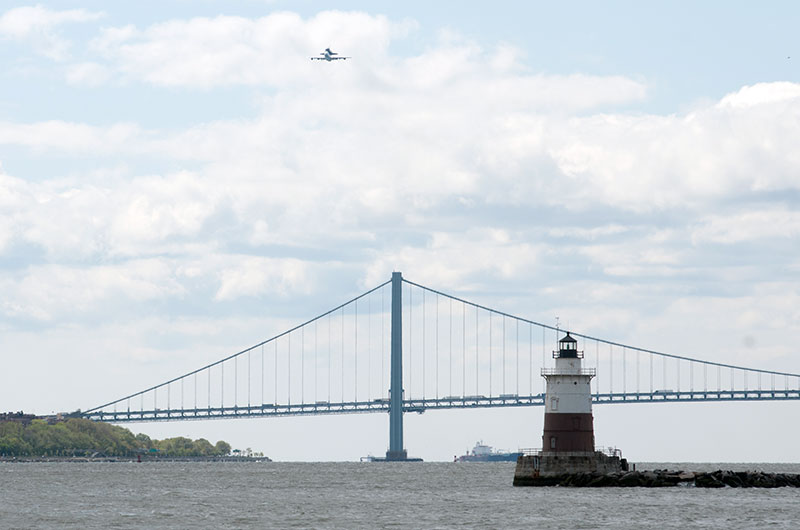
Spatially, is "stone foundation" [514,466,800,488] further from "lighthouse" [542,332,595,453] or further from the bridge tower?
the bridge tower

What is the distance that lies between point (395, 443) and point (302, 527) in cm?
9136

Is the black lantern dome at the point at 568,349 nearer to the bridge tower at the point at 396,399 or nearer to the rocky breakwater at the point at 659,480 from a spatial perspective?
the rocky breakwater at the point at 659,480

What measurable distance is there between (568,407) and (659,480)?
1013cm

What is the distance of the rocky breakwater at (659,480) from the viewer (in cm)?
6041

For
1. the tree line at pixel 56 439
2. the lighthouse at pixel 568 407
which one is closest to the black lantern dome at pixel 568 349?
the lighthouse at pixel 568 407

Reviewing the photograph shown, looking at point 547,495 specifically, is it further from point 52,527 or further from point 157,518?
point 52,527

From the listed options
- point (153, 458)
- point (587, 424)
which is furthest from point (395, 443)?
point (587, 424)

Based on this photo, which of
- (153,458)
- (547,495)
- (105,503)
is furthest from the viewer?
(153,458)

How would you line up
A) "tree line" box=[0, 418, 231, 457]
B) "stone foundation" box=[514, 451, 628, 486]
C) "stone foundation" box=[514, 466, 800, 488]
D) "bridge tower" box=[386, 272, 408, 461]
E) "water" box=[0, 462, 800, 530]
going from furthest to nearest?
"tree line" box=[0, 418, 231, 457] < "bridge tower" box=[386, 272, 408, 461] < "stone foundation" box=[514, 466, 800, 488] < "stone foundation" box=[514, 451, 628, 486] < "water" box=[0, 462, 800, 530]

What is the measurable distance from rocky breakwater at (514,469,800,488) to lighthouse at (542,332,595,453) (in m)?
1.31

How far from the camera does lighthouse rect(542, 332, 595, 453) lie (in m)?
59.1

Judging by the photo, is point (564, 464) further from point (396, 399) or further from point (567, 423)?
point (396, 399)

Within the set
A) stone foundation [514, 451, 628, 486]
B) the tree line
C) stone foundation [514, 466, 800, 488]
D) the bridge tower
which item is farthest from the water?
the tree line

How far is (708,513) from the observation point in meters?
56.3
